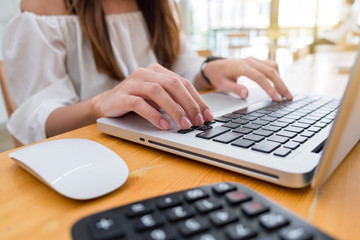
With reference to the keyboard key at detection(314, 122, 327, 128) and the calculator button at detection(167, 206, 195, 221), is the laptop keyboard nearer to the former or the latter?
the keyboard key at detection(314, 122, 327, 128)

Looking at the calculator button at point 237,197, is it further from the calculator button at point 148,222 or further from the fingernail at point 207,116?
the fingernail at point 207,116

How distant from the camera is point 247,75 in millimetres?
605

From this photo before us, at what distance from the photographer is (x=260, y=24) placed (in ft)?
20.0

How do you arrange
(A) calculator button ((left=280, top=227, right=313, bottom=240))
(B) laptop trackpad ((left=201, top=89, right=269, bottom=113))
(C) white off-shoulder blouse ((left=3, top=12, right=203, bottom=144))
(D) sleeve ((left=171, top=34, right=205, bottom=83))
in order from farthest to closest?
1. (D) sleeve ((left=171, top=34, right=205, bottom=83))
2. (C) white off-shoulder blouse ((left=3, top=12, right=203, bottom=144))
3. (B) laptop trackpad ((left=201, top=89, right=269, bottom=113))
4. (A) calculator button ((left=280, top=227, right=313, bottom=240))

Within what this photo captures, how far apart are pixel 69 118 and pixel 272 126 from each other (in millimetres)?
390

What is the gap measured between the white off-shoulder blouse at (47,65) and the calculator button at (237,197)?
0.46 metres

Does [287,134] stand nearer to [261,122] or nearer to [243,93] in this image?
[261,122]

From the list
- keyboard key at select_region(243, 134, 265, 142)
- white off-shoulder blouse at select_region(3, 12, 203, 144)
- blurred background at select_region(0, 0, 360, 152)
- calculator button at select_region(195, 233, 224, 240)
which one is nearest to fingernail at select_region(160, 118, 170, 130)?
keyboard key at select_region(243, 134, 265, 142)

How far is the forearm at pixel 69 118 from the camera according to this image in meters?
0.54

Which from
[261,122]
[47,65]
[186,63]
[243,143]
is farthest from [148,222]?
[186,63]

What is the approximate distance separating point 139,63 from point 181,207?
30.6 inches

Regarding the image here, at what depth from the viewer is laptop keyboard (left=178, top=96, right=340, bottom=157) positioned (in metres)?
0.31

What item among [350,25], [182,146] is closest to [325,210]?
[182,146]

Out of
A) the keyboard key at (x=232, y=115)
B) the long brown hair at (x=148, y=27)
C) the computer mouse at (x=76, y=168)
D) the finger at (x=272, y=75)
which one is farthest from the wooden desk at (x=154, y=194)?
the long brown hair at (x=148, y=27)
